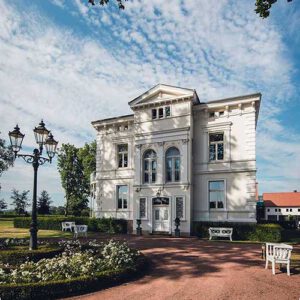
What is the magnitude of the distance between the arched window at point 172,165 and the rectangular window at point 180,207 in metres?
1.45

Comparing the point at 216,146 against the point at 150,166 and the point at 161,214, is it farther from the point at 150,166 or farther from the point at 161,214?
the point at 161,214

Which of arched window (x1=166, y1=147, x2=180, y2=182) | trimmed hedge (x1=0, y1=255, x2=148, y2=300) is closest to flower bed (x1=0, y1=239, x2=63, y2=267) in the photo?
trimmed hedge (x1=0, y1=255, x2=148, y2=300)

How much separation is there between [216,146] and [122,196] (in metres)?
8.93

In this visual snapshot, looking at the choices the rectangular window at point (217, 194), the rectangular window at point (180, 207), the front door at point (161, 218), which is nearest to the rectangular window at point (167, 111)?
the rectangular window at point (217, 194)

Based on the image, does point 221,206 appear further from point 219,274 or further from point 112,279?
point 112,279

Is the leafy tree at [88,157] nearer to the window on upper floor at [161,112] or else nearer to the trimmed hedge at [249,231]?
the window on upper floor at [161,112]

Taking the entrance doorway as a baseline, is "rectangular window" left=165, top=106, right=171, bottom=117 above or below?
above

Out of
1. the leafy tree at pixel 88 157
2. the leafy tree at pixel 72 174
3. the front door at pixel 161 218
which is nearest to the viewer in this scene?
the front door at pixel 161 218

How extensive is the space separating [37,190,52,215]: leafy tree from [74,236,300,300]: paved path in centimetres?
5124

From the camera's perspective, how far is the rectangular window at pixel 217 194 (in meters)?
→ 22.0

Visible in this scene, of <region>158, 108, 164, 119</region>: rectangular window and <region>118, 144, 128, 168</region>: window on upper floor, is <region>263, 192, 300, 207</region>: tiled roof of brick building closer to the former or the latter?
<region>118, 144, 128, 168</region>: window on upper floor

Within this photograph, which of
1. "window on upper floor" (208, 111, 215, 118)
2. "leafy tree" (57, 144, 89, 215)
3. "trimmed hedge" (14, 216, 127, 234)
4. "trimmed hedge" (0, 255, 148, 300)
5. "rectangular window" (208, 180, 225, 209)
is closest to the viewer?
"trimmed hedge" (0, 255, 148, 300)

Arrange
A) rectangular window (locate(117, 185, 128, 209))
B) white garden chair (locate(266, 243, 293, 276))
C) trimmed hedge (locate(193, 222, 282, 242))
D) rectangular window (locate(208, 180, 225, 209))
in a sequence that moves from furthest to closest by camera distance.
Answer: rectangular window (locate(117, 185, 128, 209)) → rectangular window (locate(208, 180, 225, 209)) → trimmed hedge (locate(193, 222, 282, 242)) → white garden chair (locate(266, 243, 293, 276))

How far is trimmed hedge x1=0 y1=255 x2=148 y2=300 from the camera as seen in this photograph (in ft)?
23.6
